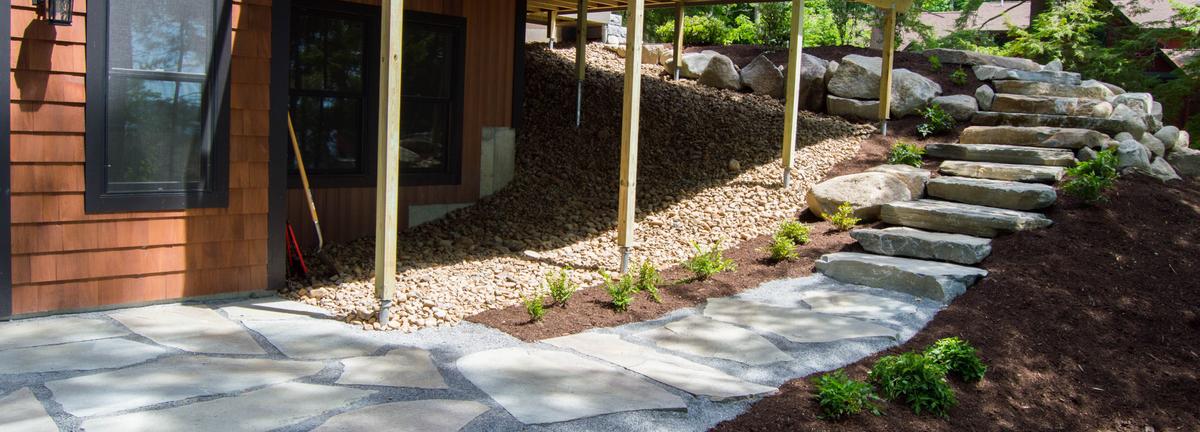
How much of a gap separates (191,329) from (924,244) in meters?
4.43

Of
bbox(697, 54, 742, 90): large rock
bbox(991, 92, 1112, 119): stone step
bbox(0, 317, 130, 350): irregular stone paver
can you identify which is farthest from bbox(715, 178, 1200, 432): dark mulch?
bbox(697, 54, 742, 90): large rock

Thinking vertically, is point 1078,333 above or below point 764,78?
below

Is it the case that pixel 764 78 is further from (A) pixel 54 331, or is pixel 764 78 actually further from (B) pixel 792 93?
(A) pixel 54 331

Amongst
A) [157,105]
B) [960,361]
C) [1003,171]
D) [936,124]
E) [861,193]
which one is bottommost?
[960,361]

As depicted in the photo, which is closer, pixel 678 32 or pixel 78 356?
pixel 78 356

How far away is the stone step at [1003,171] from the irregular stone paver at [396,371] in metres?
4.95

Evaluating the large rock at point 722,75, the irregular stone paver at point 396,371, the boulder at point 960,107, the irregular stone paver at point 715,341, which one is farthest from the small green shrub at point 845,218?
the large rock at point 722,75

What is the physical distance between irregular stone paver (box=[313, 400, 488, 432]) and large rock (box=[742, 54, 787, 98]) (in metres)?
7.37

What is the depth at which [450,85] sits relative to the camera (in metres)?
7.14

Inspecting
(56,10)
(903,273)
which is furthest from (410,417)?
(903,273)

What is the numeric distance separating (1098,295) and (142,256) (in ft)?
17.7

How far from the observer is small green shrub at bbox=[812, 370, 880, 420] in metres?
3.42

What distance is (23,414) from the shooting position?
3129 mm

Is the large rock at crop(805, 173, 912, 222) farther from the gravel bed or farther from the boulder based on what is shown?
the boulder
